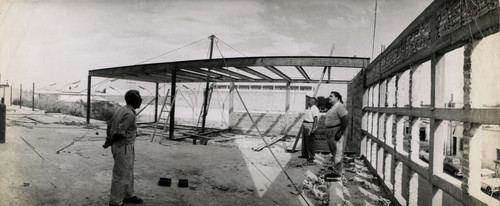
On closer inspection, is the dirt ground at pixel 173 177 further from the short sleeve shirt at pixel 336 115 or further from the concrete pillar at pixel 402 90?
the concrete pillar at pixel 402 90

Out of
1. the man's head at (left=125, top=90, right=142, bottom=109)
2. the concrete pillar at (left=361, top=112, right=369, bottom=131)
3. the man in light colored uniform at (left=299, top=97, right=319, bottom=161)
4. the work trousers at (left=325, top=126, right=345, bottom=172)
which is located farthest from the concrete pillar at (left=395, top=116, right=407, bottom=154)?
the man's head at (left=125, top=90, right=142, bottom=109)

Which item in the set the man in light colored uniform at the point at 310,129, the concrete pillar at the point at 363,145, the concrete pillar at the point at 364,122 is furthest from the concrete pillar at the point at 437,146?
the concrete pillar at the point at 363,145

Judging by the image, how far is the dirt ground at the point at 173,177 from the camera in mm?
3713

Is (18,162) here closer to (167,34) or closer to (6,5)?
(6,5)

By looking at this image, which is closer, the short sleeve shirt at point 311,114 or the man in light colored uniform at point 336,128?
the man in light colored uniform at point 336,128

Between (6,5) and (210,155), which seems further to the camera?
(210,155)

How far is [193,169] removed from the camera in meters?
5.47

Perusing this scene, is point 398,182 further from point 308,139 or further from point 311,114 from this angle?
point 311,114

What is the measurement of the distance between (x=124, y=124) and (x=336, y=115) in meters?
3.69

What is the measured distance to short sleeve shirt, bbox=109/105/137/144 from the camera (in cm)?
322

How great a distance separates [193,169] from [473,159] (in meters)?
4.63

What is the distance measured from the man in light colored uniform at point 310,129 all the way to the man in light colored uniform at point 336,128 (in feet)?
5.38

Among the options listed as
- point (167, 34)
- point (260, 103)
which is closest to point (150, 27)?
point (167, 34)

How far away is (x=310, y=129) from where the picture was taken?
6.89 metres
